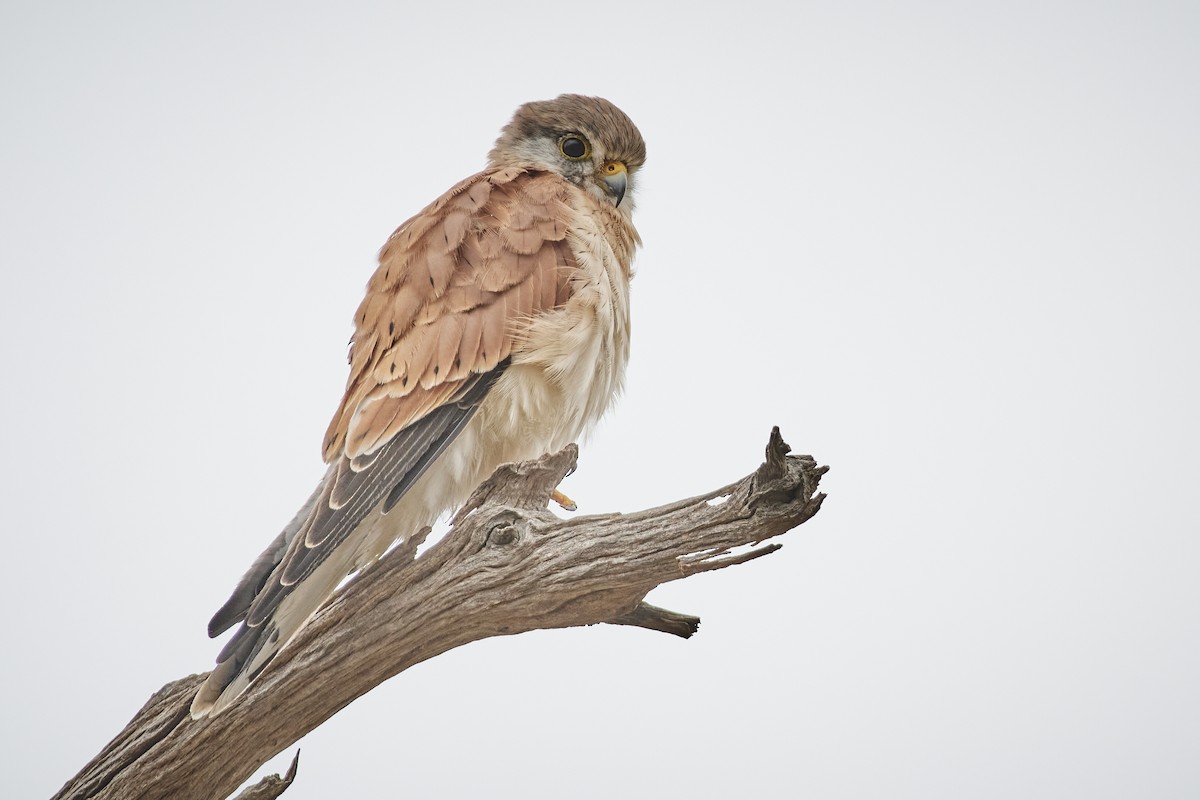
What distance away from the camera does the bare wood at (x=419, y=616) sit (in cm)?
239

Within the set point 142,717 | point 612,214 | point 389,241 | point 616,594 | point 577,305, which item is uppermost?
point 612,214

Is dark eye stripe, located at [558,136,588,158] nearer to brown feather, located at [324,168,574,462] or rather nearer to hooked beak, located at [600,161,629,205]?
hooked beak, located at [600,161,629,205]

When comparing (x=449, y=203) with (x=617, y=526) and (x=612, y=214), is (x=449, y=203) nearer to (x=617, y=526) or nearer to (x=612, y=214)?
(x=612, y=214)

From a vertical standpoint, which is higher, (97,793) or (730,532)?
(730,532)

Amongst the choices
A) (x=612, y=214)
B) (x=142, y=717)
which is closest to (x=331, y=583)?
(x=142, y=717)

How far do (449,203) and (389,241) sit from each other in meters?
0.25

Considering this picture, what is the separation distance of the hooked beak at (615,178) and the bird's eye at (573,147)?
0.10 metres

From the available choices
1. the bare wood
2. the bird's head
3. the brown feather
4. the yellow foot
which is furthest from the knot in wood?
the bird's head

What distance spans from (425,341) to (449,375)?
0.45 ft

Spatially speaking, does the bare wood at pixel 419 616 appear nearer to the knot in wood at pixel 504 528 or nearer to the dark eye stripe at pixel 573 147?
the knot in wood at pixel 504 528

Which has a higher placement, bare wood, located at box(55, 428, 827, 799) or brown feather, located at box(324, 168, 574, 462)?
brown feather, located at box(324, 168, 574, 462)

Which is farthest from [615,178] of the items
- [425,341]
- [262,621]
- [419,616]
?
[262,621]

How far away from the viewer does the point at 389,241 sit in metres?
3.25

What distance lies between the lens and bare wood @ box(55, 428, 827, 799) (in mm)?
2391
